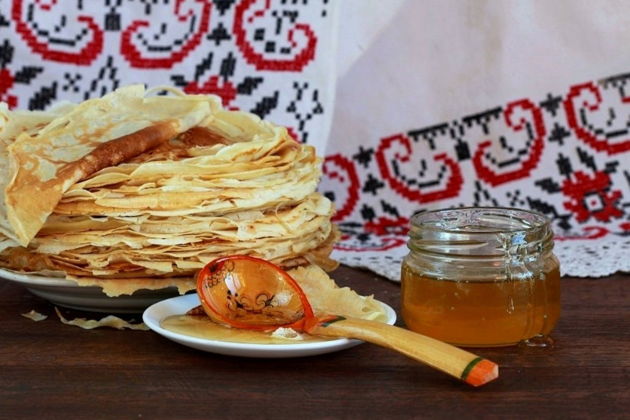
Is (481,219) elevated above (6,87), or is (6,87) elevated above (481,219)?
(6,87)

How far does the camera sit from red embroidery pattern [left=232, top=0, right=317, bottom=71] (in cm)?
163

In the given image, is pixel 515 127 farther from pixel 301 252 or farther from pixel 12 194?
pixel 12 194

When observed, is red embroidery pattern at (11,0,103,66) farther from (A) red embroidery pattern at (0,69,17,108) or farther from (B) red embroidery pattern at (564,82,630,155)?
(B) red embroidery pattern at (564,82,630,155)

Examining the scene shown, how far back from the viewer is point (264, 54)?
1648mm

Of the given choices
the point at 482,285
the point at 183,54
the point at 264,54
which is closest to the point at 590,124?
the point at 264,54

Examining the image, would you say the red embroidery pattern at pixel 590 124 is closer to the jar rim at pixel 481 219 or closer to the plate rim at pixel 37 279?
the jar rim at pixel 481 219

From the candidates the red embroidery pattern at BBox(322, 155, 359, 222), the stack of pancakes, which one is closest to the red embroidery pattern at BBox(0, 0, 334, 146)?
the red embroidery pattern at BBox(322, 155, 359, 222)

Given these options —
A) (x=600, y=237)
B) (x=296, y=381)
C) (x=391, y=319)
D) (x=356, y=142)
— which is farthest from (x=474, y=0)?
(x=296, y=381)

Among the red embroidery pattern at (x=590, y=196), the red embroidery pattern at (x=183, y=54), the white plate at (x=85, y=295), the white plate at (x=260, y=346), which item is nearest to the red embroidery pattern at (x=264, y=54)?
the red embroidery pattern at (x=183, y=54)

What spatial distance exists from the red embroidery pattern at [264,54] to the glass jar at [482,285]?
736mm

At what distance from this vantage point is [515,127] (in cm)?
167

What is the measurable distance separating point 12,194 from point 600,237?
0.89 m

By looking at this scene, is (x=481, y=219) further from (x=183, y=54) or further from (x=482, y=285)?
(x=183, y=54)

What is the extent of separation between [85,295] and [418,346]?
0.39m
